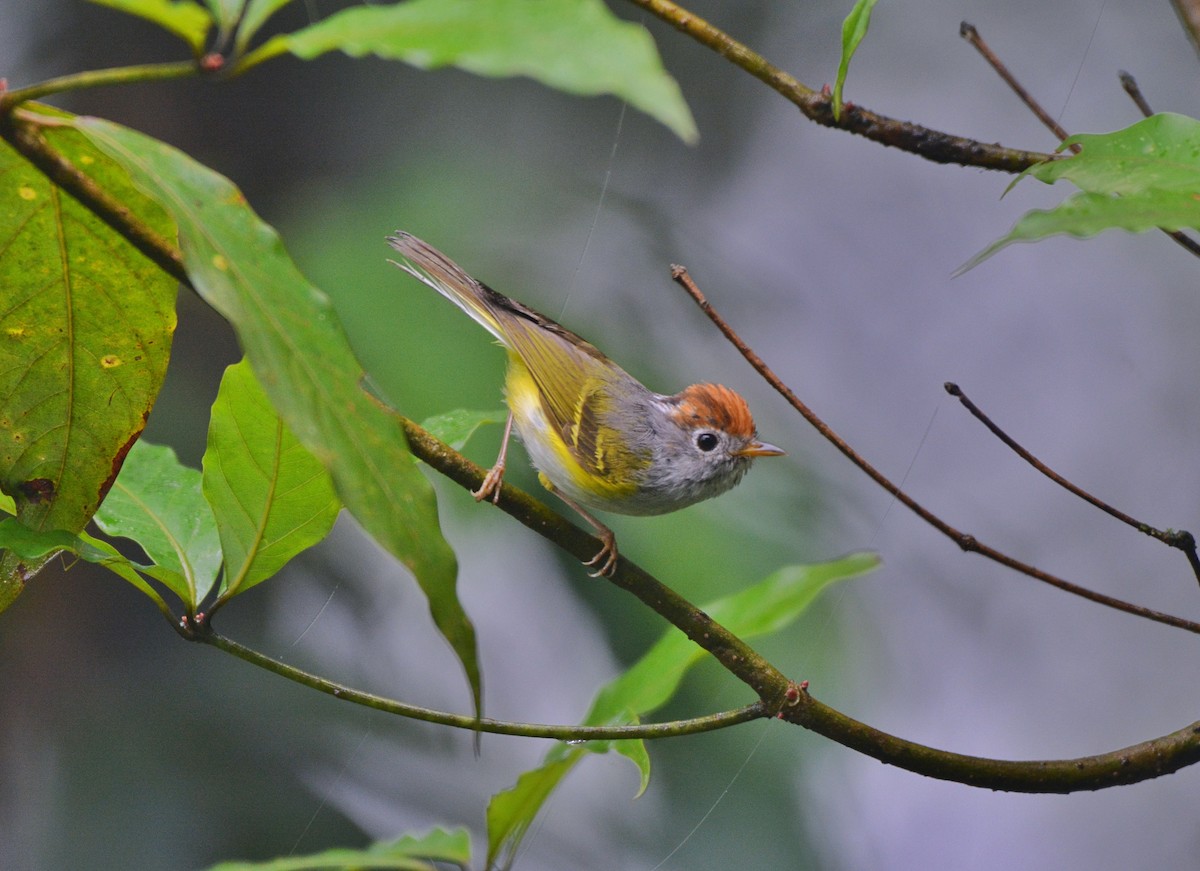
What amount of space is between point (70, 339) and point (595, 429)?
1135 mm

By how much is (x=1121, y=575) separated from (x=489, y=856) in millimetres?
2499

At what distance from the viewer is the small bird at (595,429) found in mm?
1885

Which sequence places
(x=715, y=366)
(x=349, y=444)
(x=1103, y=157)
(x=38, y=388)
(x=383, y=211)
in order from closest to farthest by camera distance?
1. (x=349, y=444)
2. (x=1103, y=157)
3. (x=38, y=388)
4. (x=383, y=211)
5. (x=715, y=366)

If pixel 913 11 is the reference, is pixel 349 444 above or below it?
below

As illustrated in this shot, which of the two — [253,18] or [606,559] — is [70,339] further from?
[606,559]

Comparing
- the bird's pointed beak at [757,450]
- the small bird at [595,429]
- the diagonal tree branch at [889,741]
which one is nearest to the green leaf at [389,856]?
the diagonal tree branch at [889,741]

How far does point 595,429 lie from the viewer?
1950mm

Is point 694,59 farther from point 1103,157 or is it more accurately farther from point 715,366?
point 1103,157

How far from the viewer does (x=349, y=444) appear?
60cm

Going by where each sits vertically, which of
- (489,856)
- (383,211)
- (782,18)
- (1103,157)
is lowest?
(489,856)

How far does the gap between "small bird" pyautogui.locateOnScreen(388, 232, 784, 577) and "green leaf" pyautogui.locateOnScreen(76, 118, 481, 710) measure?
1.21m

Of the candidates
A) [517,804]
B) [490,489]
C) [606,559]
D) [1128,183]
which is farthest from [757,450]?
[1128,183]

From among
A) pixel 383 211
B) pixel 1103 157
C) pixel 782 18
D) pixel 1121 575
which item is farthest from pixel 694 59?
pixel 1103 157

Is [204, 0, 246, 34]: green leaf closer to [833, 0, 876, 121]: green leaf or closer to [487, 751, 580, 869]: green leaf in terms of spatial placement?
[833, 0, 876, 121]: green leaf
